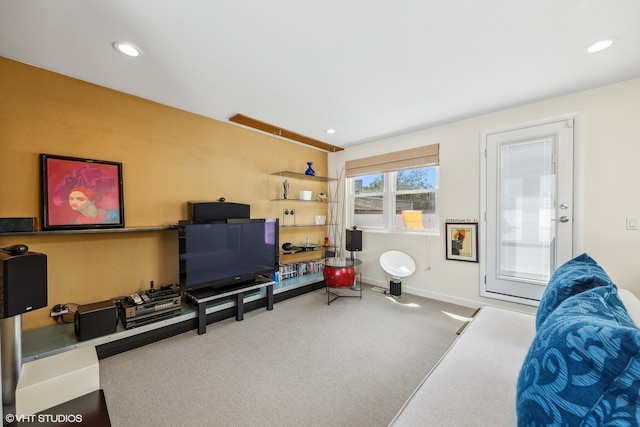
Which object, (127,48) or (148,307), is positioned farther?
(148,307)

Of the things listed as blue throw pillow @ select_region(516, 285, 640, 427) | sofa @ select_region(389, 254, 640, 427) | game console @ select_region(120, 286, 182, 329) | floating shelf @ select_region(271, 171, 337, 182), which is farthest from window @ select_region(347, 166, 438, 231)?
blue throw pillow @ select_region(516, 285, 640, 427)

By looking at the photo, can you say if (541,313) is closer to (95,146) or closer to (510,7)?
(510,7)

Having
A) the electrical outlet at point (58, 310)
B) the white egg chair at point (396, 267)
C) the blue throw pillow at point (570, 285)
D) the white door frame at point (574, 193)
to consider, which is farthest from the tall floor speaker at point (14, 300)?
the white door frame at point (574, 193)

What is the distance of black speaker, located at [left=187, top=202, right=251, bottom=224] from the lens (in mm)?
2916

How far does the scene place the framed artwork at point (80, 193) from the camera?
2.13 m

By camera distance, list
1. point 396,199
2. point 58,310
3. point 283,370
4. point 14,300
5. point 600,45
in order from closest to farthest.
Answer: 1. point 14,300
2. point 600,45
3. point 283,370
4. point 58,310
5. point 396,199

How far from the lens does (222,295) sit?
2.73m

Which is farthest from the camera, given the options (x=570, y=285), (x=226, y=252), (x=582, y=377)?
(x=226, y=252)

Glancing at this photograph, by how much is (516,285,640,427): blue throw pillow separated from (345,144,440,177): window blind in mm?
3122

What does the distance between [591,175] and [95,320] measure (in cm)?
469

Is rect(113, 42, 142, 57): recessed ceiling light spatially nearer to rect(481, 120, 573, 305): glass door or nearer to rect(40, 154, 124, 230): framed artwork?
rect(40, 154, 124, 230): framed artwork

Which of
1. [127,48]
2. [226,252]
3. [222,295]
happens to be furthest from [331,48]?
[222,295]

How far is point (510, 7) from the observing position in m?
1.51

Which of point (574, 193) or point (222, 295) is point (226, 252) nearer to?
point (222, 295)
